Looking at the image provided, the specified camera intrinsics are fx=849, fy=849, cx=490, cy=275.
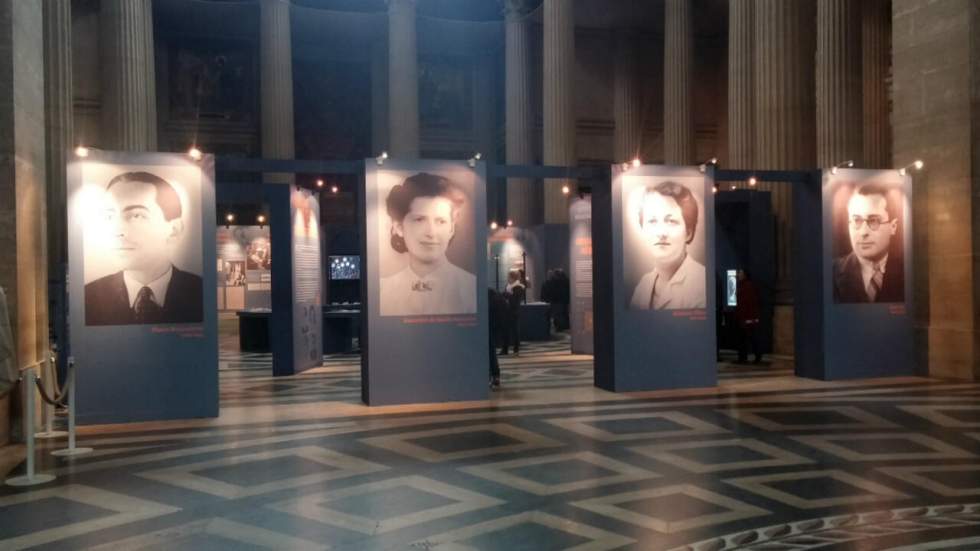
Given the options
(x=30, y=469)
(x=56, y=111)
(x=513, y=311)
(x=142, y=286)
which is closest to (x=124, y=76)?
(x=56, y=111)

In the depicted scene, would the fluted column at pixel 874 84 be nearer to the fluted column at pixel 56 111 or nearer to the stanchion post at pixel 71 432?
the fluted column at pixel 56 111

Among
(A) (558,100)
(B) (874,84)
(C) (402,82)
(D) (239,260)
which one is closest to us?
(B) (874,84)

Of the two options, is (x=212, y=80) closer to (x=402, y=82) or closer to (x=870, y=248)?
(x=402, y=82)

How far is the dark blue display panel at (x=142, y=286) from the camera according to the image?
997 centimetres

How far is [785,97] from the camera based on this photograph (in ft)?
56.1

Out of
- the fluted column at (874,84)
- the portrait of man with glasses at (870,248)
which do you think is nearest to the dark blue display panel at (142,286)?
the portrait of man with glasses at (870,248)

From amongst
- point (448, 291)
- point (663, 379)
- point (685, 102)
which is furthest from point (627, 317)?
point (685, 102)

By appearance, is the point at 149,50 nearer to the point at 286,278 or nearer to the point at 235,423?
the point at 286,278

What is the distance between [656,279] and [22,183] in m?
8.08

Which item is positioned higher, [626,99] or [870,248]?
[626,99]

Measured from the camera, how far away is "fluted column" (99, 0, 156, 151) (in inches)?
833

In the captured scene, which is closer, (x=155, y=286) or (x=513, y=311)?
(x=155, y=286)

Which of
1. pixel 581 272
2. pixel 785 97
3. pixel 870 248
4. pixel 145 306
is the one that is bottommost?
pixel 145 306

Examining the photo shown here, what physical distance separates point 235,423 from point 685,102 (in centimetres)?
1937
